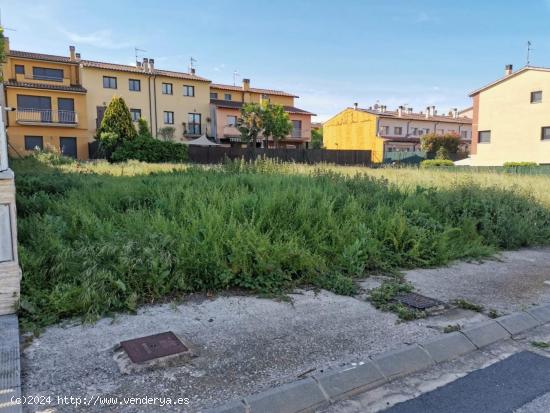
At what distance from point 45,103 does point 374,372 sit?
136 feet

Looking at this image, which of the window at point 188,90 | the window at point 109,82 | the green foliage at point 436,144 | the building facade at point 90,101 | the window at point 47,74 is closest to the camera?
the building facade at point 90,101

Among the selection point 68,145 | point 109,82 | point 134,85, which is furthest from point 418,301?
point 134,85

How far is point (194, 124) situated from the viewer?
45938mm

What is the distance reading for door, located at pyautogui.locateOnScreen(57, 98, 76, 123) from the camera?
124ft

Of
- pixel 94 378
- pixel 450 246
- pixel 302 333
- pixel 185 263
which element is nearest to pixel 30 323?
pixel 94 378

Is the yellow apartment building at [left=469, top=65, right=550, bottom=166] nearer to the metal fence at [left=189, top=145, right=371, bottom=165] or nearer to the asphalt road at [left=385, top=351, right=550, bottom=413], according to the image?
the metal fence at [left=189, top=145, right=371, bottom=165]

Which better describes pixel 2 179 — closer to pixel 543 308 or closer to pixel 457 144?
pixel 543 308

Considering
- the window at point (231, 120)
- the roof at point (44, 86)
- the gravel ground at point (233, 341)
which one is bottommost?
the gravel ground at point (233, 341)

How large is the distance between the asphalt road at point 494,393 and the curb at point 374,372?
30cm

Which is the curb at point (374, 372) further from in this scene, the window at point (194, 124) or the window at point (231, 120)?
the window at point (231, 120)

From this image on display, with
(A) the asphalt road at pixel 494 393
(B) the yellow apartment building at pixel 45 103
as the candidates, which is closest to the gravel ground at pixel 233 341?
(A) the asphalt road at pixel 494 393

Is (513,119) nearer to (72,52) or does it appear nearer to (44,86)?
(44,86)

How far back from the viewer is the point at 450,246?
280 inches

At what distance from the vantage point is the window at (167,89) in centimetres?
4362
